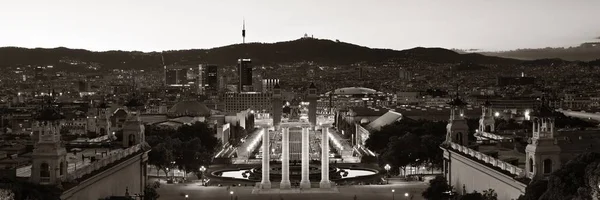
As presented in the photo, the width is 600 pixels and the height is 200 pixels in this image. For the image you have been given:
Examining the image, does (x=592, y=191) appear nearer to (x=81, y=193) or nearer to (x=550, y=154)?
(x=550, y=154)

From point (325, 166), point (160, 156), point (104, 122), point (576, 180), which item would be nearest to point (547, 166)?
point (576, 180)

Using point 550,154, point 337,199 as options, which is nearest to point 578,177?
point 550,154

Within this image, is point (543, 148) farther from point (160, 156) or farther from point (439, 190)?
point (160, 156)

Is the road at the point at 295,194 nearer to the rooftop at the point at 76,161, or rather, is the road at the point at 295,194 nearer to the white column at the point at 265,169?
the white column at the point at 265,169

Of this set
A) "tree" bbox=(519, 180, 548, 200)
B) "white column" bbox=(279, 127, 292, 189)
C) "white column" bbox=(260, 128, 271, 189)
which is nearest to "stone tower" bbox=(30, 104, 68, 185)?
"tree" bbox=(519, 180, 548, 200)

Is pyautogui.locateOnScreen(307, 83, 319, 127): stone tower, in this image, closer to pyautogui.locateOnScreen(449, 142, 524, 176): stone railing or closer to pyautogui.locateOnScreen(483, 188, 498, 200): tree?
pyautogui.locateOnScreen(449, 142, 524, 176): stone railing

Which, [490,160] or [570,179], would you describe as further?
[490,160]
